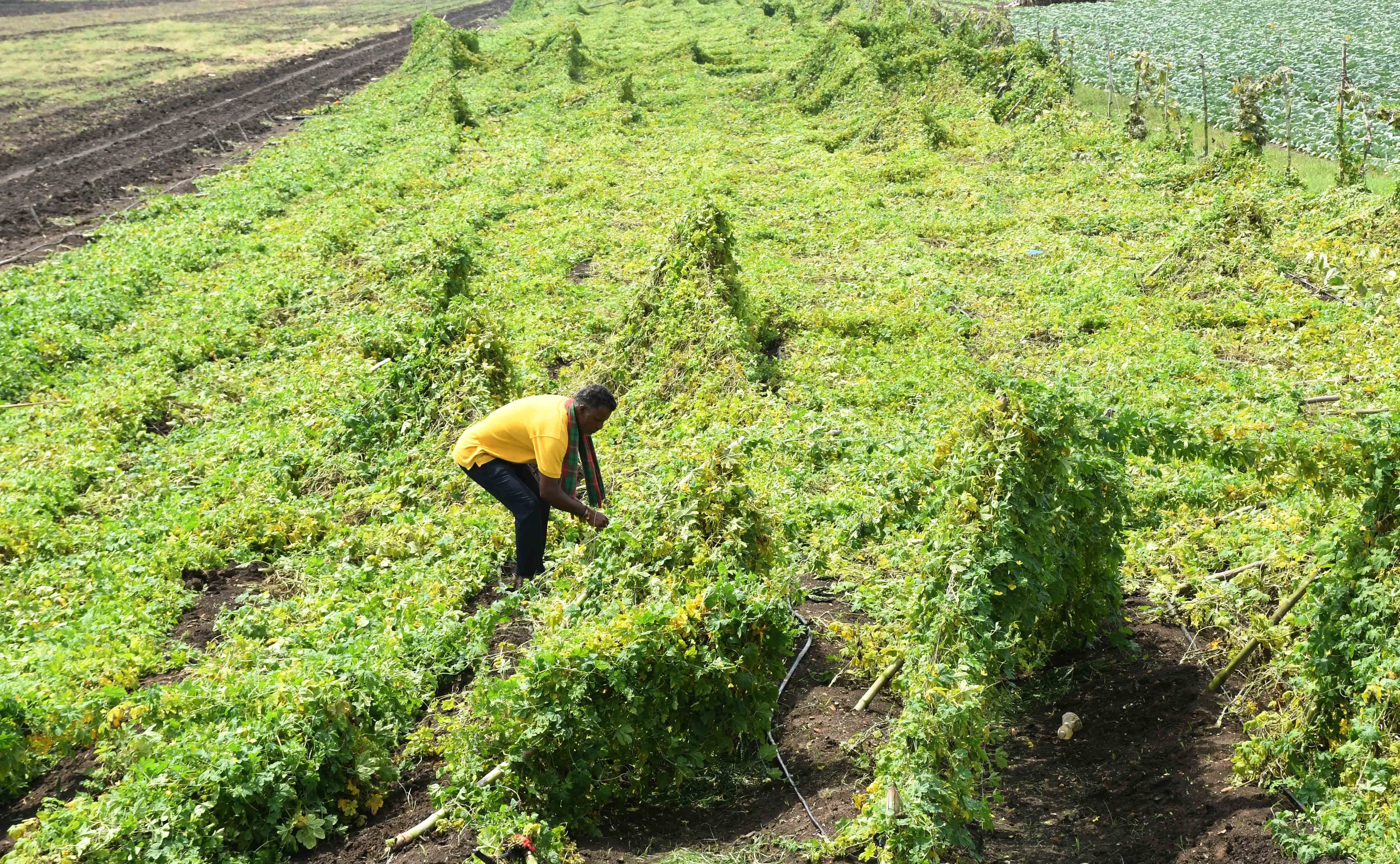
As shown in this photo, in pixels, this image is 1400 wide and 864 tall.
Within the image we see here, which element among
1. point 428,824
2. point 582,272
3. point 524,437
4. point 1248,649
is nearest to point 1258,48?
point 582,272

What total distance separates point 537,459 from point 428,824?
7.44 ft

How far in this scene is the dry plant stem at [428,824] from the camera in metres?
4.53

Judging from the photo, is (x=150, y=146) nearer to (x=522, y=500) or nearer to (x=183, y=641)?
(x=183, y=641)

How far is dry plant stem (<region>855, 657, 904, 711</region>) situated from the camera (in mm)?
5266

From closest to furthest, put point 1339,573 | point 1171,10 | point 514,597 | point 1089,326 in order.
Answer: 1. point 1339,573
2. point 514,597
3. point 1089,326
4. point 1171,10

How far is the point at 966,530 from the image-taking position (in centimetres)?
492

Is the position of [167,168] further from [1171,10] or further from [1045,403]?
[1171,10]

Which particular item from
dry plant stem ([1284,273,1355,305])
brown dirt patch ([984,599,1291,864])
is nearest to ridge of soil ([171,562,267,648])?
brown dirt patch ([984,599,1291,864])

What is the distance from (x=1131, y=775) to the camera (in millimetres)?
4805

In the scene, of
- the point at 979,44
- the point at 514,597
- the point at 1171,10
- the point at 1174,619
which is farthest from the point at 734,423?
the point at 1171,10

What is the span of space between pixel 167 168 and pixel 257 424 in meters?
13.9

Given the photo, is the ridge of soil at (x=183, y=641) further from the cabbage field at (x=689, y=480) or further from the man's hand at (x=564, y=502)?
the man's hand at (x=564, y=502)

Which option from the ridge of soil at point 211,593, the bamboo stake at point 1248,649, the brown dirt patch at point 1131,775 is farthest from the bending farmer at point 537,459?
the bamboo stake at point 1248,649

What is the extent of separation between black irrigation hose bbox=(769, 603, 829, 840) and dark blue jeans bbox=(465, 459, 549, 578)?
1687 millimetres
